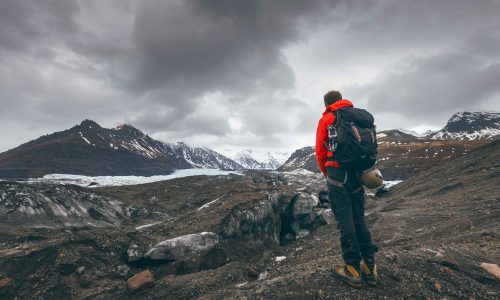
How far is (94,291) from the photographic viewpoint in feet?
34.3

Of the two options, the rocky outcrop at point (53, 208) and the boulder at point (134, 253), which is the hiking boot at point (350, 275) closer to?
the boulder at point (134, 253)

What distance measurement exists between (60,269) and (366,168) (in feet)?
37.5

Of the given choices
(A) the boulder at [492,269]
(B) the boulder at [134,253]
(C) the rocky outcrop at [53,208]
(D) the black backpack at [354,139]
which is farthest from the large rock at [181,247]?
Answer: (C) the rocky outcrop at [53,208]

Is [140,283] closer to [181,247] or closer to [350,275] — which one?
[181,247]

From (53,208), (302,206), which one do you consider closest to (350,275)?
(302,206)

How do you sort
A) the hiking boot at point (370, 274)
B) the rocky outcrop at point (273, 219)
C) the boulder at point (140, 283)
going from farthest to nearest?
the rocky outcrop at point (273, 219) < the boulder at point (140, 283) < the hiking boot at point (370, 274)

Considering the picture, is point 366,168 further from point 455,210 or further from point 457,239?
point 455,210

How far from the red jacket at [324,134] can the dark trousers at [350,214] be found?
0.16 m

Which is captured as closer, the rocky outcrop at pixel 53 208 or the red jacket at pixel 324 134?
the red jacket at pixel 324 134

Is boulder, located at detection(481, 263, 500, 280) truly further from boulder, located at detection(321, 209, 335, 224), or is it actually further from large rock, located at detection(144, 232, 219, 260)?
boulder, located at detection(321, 209, 335, 224)

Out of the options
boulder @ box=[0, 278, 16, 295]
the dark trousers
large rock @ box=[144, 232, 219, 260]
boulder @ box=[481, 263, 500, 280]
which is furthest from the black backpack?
boulder @ box=[0, 278, 16, 295]

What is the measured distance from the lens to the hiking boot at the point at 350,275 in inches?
250

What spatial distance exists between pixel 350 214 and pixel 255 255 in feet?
29.4

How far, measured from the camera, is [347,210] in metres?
6.48
